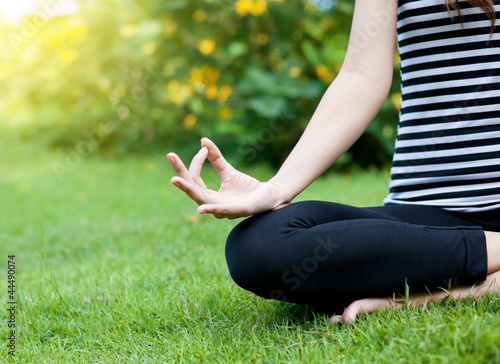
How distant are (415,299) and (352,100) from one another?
59cm

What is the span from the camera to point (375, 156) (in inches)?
217

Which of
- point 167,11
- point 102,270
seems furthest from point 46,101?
point 102,270

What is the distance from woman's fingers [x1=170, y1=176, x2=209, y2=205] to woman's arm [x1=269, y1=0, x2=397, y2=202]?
27 cm

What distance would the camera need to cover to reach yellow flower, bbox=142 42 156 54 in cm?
621

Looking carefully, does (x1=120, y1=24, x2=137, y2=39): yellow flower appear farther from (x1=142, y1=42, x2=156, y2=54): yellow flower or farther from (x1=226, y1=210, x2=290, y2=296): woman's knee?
(x1=226, y1=210, x2=290, y2=296): woman's knee

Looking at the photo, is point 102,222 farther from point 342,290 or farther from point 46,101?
point 46,101

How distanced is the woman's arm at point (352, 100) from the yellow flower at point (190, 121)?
15.4ft

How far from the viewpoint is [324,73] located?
5250 mm

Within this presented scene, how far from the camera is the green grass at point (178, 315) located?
1226 mm

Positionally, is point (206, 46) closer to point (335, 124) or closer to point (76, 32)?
point (76, 32)

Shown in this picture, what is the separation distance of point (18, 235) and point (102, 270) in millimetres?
1848

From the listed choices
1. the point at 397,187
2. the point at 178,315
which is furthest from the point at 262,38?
the point at 178,315

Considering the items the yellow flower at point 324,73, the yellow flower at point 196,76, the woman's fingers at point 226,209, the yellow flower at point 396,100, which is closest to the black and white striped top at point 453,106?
the woman's fingers at point 226,209

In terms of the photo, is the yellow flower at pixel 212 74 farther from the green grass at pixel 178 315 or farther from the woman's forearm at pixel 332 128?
the woman's forearm at pixel 332 128
